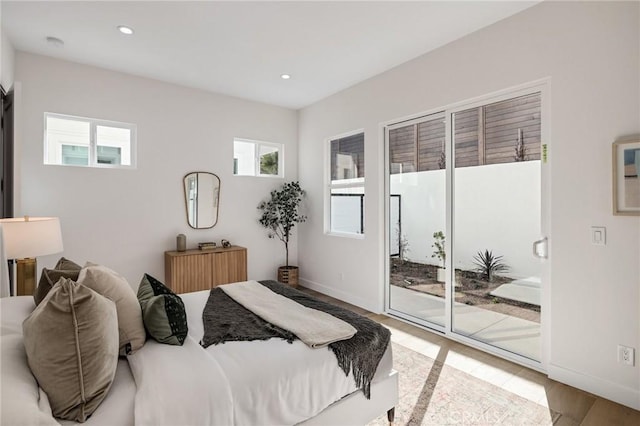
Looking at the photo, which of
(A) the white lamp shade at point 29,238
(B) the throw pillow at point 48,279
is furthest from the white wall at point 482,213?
(A) the white lamp shade at point 29,238

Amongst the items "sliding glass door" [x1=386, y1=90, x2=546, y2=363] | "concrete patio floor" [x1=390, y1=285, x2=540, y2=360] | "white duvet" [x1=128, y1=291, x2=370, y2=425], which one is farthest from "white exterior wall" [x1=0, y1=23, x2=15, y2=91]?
"concrete patio floor" [x1=390, y1=285, x2=540, y2=360]

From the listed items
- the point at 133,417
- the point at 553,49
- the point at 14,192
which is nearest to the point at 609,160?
the point at 553,49

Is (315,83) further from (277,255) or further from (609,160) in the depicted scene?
(609,160)

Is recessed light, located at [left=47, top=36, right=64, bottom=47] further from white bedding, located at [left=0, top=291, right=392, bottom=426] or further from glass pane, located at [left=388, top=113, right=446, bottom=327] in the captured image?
glass pane, located at [left=388, top=113, right=446, bottom=327]

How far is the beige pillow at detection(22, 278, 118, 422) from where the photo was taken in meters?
1.15

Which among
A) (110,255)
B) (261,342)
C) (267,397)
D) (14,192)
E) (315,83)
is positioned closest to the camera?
(267,397)

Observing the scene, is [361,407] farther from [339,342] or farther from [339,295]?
[339,295]

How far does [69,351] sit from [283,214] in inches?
157

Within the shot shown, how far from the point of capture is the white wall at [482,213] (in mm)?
2762

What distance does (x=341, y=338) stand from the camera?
183 centimetres

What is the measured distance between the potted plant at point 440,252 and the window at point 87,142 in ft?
12.2

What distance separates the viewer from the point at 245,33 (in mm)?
3021

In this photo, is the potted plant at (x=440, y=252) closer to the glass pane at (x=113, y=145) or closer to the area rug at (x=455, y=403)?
the area rug at (x=455, y=403)

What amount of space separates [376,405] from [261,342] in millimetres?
782
